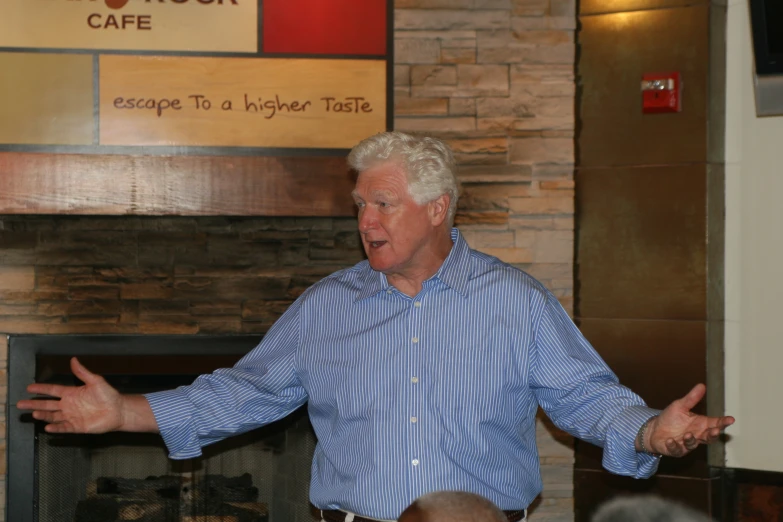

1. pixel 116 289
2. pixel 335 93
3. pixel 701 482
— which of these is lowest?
pixel 701 482

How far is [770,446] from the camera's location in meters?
3.21

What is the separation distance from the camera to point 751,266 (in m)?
3.21

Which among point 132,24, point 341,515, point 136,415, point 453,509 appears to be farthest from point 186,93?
point 453,509

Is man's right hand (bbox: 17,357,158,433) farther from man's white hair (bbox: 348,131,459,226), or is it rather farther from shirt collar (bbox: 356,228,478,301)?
man's white hair (bbox: 348,131,459,226)

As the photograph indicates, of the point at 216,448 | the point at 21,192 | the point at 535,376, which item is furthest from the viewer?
the point at 216,448

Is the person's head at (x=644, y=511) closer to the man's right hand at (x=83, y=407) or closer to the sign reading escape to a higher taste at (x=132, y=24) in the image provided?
the man's right hand at (x=83, y=407)

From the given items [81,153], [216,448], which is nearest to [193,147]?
[81,153]

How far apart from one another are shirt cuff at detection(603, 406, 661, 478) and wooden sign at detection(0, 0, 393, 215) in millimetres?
1462

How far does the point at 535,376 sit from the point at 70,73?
1.85m

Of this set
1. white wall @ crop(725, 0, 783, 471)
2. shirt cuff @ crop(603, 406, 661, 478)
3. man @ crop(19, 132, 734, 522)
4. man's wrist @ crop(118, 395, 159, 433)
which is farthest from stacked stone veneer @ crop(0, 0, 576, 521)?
shirt cuff @ crop(603, 406, 661, 478)

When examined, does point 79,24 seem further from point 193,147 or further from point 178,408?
point 178,408

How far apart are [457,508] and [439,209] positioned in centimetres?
113

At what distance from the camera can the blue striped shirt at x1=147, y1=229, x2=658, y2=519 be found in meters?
2.11

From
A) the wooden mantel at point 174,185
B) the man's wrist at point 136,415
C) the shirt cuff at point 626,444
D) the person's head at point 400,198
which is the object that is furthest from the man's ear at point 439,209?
the wooden mantel at point 174,185
